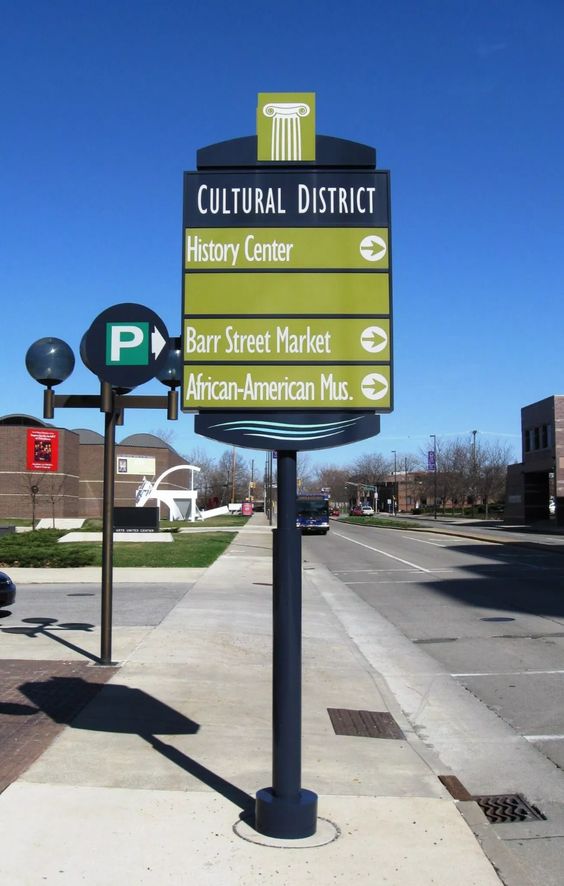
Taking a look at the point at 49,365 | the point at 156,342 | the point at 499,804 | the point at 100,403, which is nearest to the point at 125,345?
the point at 156,342

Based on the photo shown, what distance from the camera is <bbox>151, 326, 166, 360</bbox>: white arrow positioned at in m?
7.73

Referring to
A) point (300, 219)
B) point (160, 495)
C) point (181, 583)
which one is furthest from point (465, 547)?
point (160, 495)

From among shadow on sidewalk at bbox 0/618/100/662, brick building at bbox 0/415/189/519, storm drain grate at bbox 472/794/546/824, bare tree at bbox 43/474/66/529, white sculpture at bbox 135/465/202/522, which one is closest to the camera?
storm drain grate at bbox 472/794/546/824

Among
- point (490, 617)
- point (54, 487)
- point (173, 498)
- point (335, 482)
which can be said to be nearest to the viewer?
point (490, 617)

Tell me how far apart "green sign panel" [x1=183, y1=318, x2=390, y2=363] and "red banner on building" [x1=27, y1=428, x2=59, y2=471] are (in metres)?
73.6

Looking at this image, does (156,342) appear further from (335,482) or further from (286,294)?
(335,482)

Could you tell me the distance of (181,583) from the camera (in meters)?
17.4

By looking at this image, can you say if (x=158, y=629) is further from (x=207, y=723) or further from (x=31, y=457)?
(x=31, y=457)

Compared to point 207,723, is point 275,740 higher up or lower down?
higher up

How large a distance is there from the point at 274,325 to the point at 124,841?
280 centimetres

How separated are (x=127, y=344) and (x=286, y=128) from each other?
11.1 feet

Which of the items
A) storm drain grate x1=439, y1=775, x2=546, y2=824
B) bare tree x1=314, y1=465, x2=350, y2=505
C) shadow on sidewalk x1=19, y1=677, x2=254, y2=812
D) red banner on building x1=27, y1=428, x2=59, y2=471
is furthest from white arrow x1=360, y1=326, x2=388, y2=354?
bare tree x1=314, y1=465, x2=350, y2=505

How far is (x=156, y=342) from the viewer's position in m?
7.75

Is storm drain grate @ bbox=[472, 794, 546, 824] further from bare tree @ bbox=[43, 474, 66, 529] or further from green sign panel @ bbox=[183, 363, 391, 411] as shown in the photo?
bare tree @ bbox=[43, 474, 66, 529]
